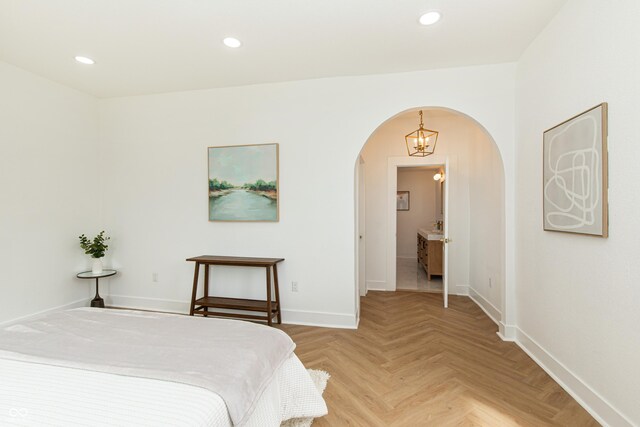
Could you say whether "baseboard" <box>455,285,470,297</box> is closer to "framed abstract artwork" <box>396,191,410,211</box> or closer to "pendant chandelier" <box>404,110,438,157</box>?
"pendant chandelier" <box>404,110,438,157</box>

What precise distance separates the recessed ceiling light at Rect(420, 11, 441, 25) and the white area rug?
9.44 ft

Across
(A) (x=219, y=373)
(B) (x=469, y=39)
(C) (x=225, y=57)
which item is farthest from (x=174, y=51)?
(A) (x=219, y=373)

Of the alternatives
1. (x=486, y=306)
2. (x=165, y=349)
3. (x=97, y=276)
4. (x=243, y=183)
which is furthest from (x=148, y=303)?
(x=486, y=306)

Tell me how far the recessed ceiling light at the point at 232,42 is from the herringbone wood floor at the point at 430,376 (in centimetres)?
286

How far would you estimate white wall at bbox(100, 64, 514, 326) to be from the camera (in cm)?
335

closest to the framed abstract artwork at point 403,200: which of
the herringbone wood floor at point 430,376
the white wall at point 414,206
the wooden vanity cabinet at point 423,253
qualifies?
the white wall at point 414,206

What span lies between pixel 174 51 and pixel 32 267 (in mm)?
2844

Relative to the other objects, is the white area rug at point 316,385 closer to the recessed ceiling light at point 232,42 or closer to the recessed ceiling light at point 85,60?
the recessed ceiling light at point 232,42

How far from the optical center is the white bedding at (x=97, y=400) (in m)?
1.05

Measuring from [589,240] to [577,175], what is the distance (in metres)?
0.45

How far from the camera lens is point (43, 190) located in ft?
11.7

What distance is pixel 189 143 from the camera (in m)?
3.96

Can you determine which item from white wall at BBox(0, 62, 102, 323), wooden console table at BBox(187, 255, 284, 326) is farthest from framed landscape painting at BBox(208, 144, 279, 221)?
white wall at BBox(0, 62, 102, 323)

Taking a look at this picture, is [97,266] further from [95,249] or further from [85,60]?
[85,60]
